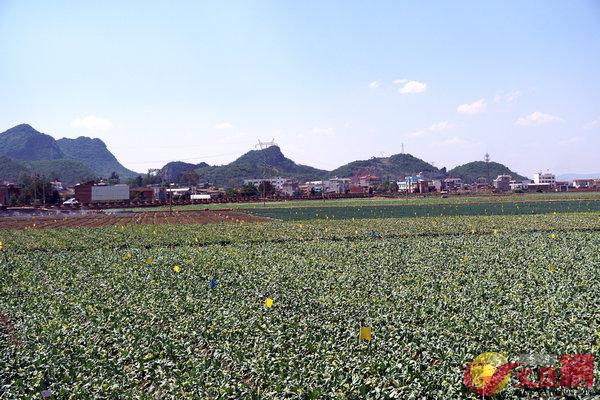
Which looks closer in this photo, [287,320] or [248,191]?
[287,320]

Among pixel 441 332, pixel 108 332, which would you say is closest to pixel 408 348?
pixel 441 332

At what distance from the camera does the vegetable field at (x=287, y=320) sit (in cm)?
780

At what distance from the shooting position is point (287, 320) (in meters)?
10.8

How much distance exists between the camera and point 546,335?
353 inches

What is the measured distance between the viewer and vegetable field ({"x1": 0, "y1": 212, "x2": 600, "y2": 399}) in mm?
7801

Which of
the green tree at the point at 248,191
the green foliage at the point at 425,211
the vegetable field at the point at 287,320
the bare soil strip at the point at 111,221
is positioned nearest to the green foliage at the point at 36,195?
the green tree at the point at 248,191

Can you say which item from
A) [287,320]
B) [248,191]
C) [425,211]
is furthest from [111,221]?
[248,191]

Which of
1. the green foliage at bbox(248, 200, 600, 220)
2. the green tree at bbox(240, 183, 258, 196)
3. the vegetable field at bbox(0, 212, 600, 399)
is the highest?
the green tree at bbox(240, 183, 258, 196)

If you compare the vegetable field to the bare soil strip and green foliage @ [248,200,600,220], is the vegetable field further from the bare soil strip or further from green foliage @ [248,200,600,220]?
green foliage @ [248,200,600,220]

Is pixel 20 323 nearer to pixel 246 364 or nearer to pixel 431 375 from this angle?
pixel 246 364

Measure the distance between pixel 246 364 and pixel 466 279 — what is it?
905 cm

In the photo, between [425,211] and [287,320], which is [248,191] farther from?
[287,320]

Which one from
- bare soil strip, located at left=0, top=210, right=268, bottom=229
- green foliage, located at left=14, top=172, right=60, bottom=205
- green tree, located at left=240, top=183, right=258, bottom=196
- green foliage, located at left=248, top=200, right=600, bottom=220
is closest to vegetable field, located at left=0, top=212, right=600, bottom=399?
bare soil strip, located at left=0, top=210, right=268, bottom=229

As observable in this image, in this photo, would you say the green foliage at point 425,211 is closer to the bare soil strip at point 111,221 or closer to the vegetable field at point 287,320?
the bare soil strip at point 111,221
